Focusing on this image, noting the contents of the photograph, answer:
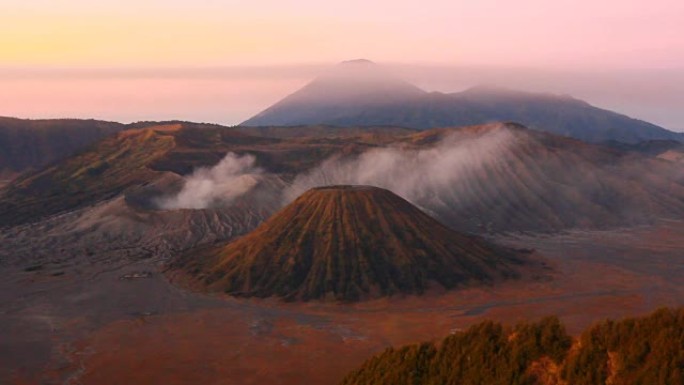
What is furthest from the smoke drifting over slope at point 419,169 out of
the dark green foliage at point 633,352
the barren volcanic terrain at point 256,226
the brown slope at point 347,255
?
the dark green foliage at point 633,352

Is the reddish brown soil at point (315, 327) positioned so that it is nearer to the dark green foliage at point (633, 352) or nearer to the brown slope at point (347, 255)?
the brown slope at point (347, 255)

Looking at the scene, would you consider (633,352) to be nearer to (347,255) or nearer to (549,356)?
(549,356)

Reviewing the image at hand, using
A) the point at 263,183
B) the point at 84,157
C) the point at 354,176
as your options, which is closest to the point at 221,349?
the point at 263,183

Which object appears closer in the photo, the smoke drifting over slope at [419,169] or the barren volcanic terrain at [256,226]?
the barren volcanic terrain at [256,226]

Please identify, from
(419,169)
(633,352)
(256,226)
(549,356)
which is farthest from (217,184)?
(633,352)

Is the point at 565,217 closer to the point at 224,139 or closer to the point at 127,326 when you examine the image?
the point at 224,139
